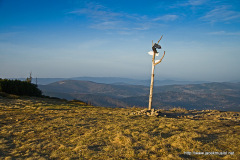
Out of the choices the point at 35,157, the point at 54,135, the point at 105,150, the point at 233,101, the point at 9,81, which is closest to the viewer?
the point at 35,157

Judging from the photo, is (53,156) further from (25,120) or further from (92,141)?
(25,120)

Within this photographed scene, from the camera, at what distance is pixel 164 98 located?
7313 inches

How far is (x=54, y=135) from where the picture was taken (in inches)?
422

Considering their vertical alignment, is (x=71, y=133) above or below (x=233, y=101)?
above

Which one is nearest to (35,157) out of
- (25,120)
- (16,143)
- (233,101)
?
(16,143)

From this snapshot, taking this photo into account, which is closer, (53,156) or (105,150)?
(53,156)

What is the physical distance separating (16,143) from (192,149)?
9.63 metres

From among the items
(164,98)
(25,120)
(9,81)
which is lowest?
(164,98)

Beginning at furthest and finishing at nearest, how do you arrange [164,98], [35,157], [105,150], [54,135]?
[164,98] < [54,135] < [105,150] < [35,157]

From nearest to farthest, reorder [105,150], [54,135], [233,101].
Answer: [105,150] < [54,135] < [233,101]

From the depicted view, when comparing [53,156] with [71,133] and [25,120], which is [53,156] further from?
[25,120]

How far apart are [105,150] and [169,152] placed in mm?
3078

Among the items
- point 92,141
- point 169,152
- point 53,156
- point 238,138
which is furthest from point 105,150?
point 238,138

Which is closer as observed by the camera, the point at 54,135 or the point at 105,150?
A: the point at 105,150
